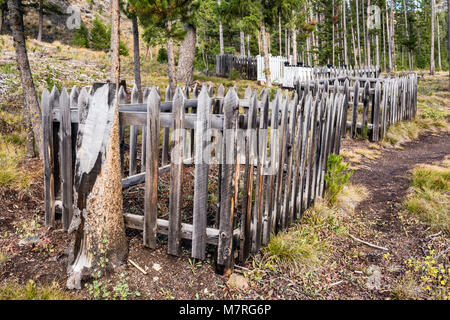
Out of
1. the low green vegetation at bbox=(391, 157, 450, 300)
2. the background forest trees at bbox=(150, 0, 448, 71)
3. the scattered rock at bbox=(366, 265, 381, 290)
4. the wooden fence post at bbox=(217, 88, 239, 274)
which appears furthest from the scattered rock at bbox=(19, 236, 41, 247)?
the background forest trees at bbox=(150, 0, 448, 71)

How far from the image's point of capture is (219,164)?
3.14 m

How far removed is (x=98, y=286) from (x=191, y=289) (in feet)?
2.47

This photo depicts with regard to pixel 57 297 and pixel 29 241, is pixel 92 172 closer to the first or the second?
pixel 57 297

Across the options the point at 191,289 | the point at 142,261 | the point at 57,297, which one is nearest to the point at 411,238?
the point at 191,289

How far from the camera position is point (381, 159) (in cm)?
694

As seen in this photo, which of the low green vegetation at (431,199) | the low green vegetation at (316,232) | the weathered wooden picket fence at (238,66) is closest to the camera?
the low green vegetation at (316,232)

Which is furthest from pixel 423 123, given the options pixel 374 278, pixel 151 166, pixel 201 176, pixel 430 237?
pixel 151 166

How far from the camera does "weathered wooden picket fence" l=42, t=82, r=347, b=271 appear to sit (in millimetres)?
2668

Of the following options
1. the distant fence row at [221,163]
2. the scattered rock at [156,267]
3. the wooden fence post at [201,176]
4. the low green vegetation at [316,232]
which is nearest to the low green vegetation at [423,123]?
the low green vegetation at [316,232]

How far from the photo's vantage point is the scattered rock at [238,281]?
2.67 meters

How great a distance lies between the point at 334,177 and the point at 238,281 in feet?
7.43

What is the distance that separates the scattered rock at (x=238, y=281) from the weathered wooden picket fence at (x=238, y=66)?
1659 cm

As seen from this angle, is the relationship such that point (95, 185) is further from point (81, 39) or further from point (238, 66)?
point (81, 39)

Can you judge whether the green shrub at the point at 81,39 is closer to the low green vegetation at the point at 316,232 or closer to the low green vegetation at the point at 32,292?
the low green vegetation at the point at 316,232
